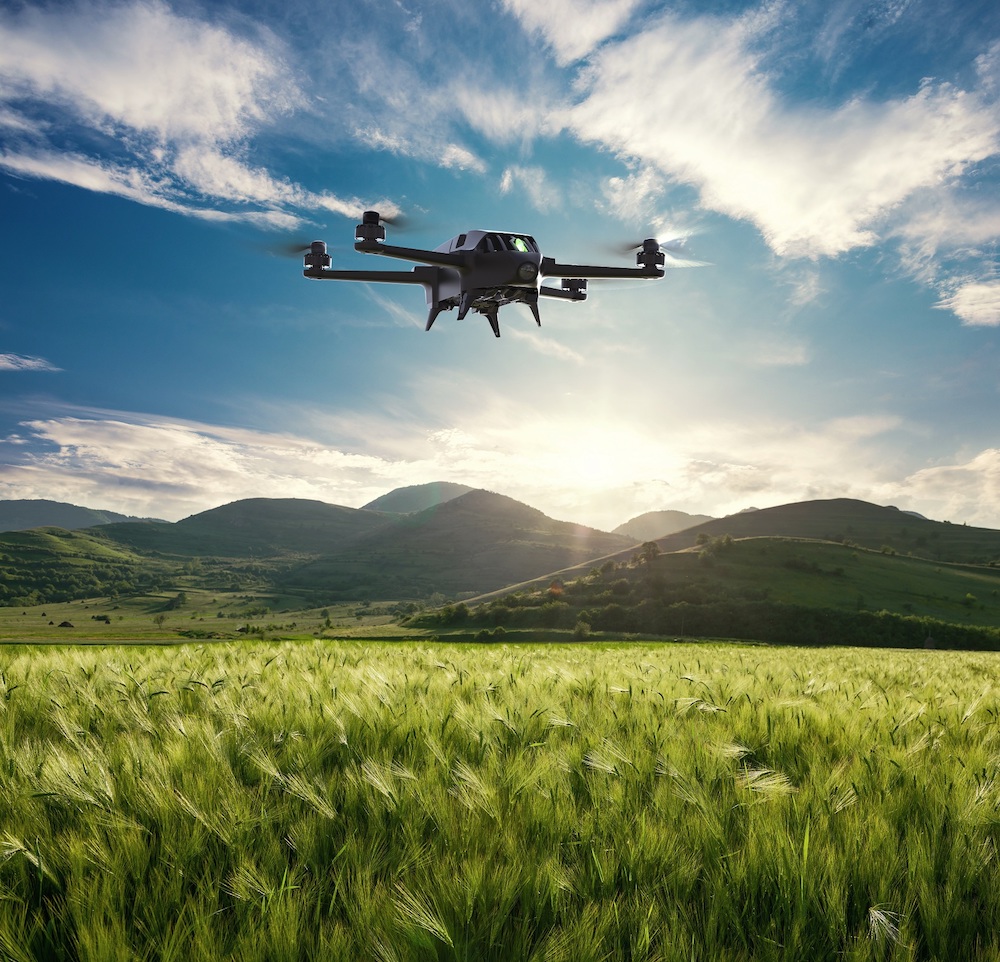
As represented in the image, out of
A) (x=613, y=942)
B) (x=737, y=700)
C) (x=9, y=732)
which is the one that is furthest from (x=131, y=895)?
(x=737, y=700)

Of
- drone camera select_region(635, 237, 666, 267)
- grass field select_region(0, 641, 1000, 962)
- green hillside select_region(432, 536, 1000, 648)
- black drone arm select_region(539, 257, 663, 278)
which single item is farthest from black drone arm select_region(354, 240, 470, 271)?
green hillside select_region(432, 536, 1000, 648)

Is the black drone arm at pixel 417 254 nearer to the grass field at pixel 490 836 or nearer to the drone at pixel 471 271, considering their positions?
the drone at pixel 471 271

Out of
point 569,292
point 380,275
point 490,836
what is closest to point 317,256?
point 380,275

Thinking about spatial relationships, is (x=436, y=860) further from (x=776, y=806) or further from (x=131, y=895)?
(x=776, y=806)

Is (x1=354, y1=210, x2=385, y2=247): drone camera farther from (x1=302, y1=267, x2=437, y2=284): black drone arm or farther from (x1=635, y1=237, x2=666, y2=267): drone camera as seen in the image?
(x1=635, y1=237, x2=666, y2=267): drone camera

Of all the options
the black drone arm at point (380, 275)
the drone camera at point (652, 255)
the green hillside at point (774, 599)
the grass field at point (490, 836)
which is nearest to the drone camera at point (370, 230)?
the black drone arm at point (380, 275)

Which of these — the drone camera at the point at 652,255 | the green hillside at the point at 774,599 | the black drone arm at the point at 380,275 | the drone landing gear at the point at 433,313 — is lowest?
the green hillside at the point at 774,599

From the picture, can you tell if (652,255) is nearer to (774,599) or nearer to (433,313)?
(433,313)
